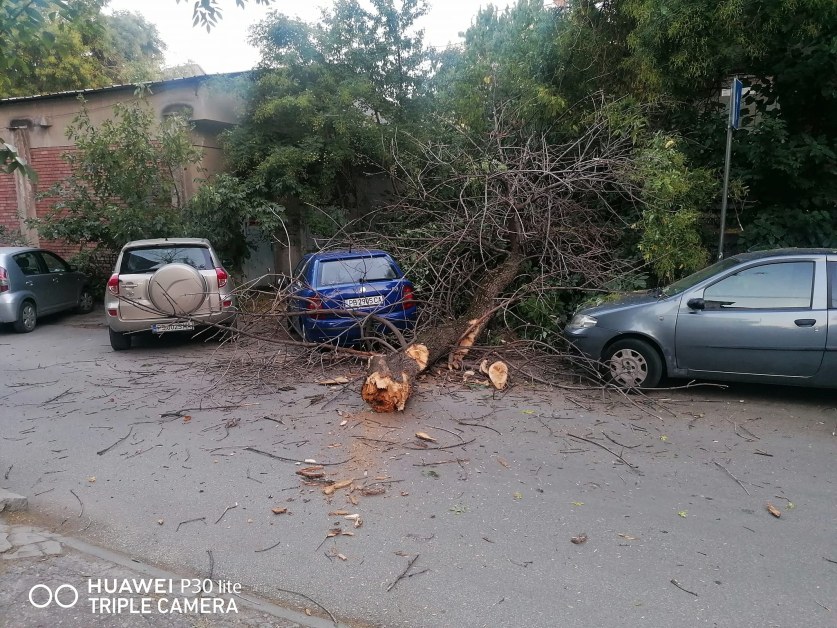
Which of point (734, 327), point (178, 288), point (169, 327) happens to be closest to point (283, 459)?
point (178, 288)

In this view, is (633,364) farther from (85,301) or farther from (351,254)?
(85,301)

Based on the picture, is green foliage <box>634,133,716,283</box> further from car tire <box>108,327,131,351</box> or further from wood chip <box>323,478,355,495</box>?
car tire <box>108,327,131,351</box>

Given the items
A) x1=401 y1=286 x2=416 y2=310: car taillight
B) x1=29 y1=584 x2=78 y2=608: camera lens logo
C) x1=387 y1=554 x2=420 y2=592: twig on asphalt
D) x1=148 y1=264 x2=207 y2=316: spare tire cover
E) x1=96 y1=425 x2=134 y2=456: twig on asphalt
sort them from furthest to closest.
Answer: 1. x1=148 y1=264 x2=207 y2=316: spare tire cover
2. x1=401 y1=286 x2=416 y2=310: car taillight
3. x1=96 y1=425 x2=134 y2=456: twig on asphalt
4. x1=387 y1=554 x2=420 y2=592: twig on asphalt
5. x1=29 y1=584 x2=78 y2=608: camera lens logo

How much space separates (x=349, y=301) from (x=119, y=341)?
4324 mm

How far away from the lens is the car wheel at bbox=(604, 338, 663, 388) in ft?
21.6

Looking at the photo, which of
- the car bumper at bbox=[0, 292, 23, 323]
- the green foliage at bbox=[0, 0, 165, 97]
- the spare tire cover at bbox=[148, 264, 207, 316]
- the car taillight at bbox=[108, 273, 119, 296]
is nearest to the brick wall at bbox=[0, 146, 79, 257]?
the green foliage at bbox=[0, 0, 165, 97]

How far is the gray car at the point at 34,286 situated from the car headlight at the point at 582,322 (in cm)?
996

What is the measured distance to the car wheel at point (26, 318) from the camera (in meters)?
11.4

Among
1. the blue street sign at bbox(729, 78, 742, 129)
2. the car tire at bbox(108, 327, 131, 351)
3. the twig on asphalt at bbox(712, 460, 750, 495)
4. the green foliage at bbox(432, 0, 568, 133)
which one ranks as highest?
the green foliage at bbox(432, 0, 568, 133)

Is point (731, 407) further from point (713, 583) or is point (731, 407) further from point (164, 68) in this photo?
point (164, 68)

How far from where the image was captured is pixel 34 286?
11.8 meters

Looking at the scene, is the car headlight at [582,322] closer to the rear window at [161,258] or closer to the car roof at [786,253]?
the car roof at [786,253]

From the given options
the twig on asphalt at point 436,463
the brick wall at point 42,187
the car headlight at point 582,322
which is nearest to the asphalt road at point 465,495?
the twig on asphalt at point 436,463

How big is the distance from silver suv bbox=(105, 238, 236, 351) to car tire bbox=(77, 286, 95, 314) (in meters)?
4.45
